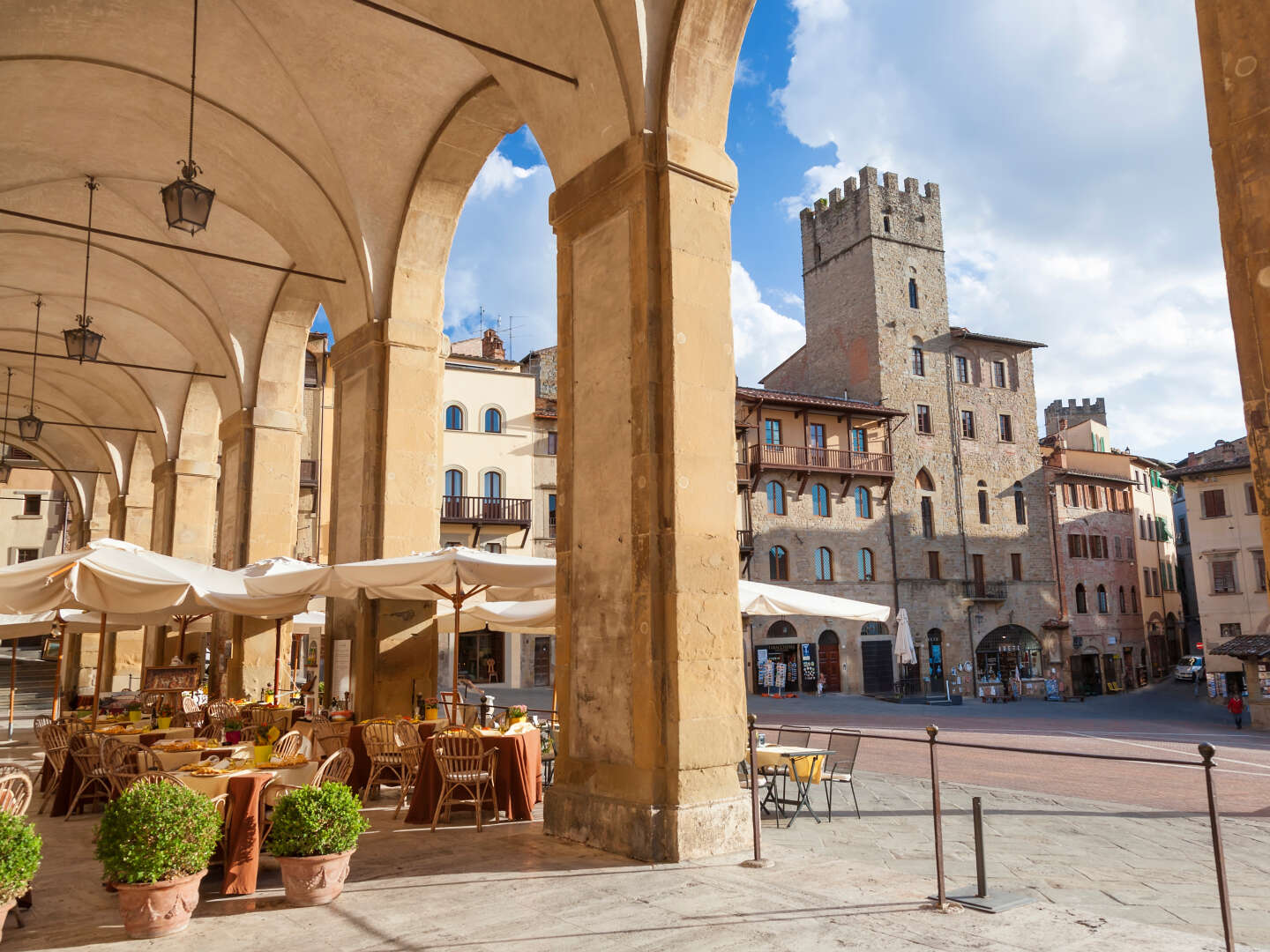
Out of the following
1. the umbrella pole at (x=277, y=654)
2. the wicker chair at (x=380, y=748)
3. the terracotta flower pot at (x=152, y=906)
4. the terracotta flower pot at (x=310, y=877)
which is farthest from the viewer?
the umbrella pole at (x=277, y=654)

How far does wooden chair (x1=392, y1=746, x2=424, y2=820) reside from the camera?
7.48m

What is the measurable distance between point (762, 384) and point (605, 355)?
42630 millimetres

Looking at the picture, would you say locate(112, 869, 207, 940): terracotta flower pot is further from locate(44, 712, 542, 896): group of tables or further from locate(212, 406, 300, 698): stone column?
locate(212, 406, 300, 698): stone column

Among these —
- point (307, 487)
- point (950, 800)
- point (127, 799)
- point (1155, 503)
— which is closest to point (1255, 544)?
point (1155, 503)

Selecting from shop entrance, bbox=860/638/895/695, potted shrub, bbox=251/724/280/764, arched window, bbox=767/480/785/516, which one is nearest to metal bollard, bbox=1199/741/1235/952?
potted shrub, bbox=251/724/280/764

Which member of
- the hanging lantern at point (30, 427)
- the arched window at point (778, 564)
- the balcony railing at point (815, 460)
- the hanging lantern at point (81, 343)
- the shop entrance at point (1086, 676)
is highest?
the balcony railing at point (815, 460)

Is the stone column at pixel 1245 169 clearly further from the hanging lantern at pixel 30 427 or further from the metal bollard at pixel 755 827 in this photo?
the hanging lantern at pixel 30 427

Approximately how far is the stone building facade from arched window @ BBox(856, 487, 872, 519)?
1.30 meters

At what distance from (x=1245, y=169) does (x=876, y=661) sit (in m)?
34.1

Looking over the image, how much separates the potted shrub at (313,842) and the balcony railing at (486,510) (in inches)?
1010

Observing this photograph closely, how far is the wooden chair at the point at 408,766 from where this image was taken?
7.48 meters

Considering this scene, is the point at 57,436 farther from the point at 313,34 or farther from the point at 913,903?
the point at 913,903

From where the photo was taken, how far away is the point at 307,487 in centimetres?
2909

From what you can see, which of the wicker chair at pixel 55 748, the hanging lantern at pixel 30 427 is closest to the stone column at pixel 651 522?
the wicker chair at pixel 55 748
